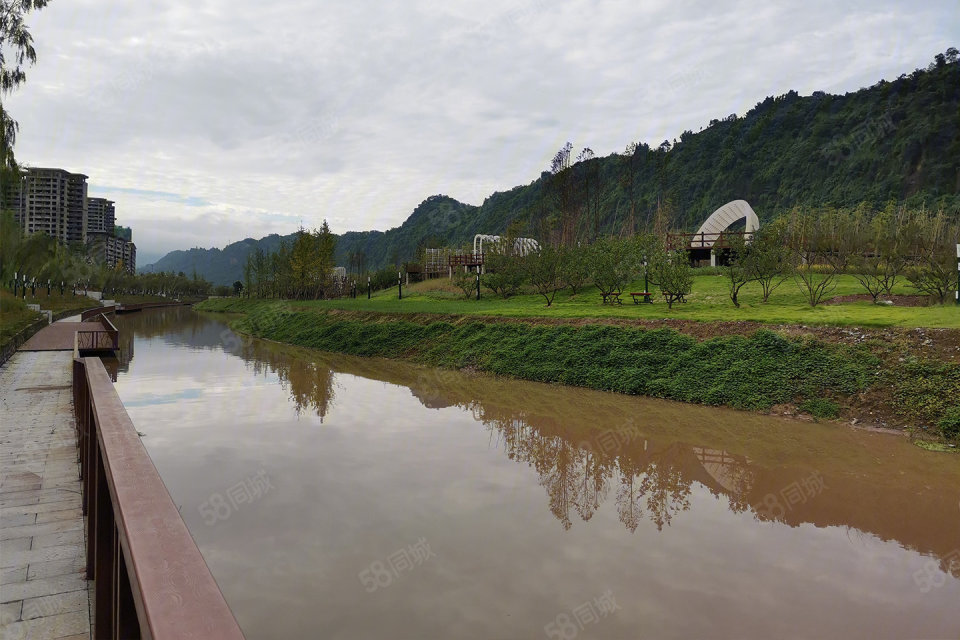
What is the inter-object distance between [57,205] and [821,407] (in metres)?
117

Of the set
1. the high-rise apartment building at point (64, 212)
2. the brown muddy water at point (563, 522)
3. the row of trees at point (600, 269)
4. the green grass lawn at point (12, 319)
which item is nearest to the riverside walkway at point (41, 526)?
the brown muddy water at point (563, 522)

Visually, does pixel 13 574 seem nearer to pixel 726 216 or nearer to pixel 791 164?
pixel 726 216

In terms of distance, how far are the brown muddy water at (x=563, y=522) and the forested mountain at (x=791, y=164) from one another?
3570 centimetres

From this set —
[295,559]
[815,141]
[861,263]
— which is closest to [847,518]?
[295,559]

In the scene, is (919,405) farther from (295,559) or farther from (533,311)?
(533,311)

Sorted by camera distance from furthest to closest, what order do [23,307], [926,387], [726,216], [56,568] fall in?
[726,216], [23,307], [926,387], [56,568]

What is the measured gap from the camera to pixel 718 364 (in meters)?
13.2

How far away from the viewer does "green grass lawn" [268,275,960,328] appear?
12.8m

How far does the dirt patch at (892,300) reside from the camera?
16891 millimetres

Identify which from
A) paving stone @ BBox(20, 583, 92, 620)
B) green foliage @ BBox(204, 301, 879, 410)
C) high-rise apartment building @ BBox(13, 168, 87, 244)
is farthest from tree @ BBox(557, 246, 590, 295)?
high-rise apartment building @ BBox(13, 168, 87, 244)

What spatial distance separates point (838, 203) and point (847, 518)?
61135 mm

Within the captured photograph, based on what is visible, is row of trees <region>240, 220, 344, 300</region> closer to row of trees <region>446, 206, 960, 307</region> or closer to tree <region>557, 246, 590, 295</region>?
row of trees <region>446, 206, 960, 307</region>

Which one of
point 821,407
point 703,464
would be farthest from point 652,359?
point 703,464

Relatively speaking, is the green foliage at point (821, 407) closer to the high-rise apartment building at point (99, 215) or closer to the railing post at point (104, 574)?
the railing post at point (104, 574)
